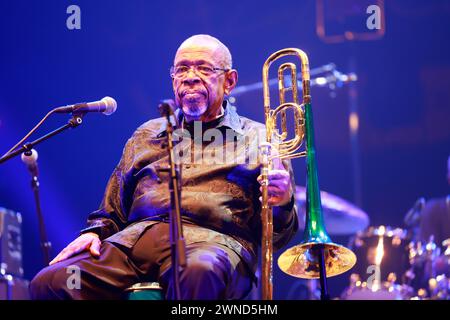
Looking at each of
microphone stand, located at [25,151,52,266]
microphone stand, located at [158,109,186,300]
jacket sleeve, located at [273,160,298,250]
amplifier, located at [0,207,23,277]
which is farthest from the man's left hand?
amplifier, located at [0,207,23,277]

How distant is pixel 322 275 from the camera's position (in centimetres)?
315

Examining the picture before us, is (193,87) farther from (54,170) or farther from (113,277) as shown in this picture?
(54,170)

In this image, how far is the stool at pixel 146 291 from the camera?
3.00 metres

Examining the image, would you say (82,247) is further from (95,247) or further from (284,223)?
(284,223)

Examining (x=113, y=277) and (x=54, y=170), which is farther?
(x=54, y=170)

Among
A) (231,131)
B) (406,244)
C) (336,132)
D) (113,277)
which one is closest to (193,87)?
(231,131)

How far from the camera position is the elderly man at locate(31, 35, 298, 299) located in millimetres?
3039

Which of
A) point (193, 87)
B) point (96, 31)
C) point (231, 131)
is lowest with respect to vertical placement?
point (231, 131)

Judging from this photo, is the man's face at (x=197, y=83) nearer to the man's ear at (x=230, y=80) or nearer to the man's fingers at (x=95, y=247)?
the man's ear at (x=230, y=80)

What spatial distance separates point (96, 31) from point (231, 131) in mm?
2804

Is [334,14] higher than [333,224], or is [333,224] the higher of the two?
[334,14]

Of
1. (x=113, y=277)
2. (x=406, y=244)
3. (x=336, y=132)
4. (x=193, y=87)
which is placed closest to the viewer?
(x=113, y=277)

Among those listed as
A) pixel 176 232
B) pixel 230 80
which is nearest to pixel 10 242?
pixel 230 80

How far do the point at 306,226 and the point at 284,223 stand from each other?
0.62 feet
